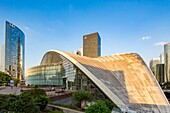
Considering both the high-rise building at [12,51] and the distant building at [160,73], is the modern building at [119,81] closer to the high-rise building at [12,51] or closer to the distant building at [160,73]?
the distant building at [160,73]

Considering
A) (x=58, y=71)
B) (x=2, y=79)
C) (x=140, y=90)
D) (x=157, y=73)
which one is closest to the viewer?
(x=140, y=90)

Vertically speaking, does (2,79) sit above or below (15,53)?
below

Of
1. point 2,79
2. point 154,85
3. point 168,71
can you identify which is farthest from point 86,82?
point 168,71

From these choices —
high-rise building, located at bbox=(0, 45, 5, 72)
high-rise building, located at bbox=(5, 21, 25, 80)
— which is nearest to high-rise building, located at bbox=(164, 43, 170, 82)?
high-rise building, located at bbox=(5, 21, 25, 80)

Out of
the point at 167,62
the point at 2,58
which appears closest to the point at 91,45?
the point at 167,62

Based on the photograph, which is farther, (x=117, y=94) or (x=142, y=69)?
(x=142, y=69)

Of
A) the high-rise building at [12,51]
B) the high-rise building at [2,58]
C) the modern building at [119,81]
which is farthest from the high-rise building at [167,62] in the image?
the high-rise building at [2,58]

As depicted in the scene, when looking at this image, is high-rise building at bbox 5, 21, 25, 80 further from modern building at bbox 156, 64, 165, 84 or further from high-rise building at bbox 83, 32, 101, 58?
modern building at bbox 156, 64, 165, 84

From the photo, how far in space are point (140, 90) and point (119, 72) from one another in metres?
6.13

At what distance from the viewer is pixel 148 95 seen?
3181 cm

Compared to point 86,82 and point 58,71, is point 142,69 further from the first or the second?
point 58,71

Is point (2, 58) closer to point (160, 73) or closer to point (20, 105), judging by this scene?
point (160, 73)

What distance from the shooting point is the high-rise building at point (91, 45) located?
541 feet

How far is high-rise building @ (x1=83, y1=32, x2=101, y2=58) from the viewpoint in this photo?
164750mm
